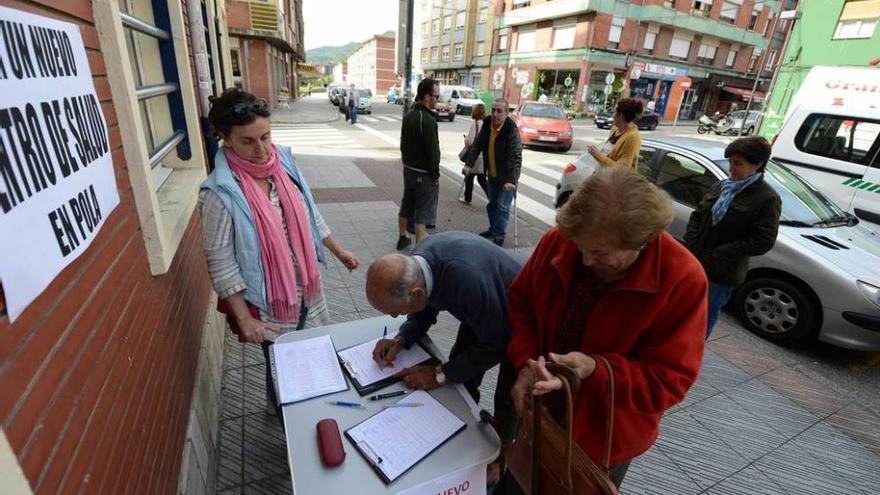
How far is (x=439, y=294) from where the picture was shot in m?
1.75

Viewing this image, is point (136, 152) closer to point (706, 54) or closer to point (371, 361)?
point (371, 361)

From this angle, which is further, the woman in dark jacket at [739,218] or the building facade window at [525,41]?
the building facade window at [525,41]

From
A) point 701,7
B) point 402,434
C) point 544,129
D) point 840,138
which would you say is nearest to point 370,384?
point 402,434

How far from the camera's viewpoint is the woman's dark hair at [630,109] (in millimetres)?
4410

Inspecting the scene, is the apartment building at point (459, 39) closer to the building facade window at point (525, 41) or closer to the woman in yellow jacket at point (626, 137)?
the building facade window at point (525, 41)

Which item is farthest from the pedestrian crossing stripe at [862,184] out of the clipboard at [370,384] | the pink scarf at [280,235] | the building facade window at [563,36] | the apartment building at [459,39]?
the apartment building at [459,39]

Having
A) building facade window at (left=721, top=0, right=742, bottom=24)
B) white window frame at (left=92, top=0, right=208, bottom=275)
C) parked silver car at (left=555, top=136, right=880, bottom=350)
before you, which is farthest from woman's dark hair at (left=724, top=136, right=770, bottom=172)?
building facade window at (left=721, top=0, right=742, bottom=24)

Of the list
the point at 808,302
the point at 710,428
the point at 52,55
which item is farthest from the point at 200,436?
the point at 808,302

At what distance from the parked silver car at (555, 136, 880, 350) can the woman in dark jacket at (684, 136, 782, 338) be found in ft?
3.71

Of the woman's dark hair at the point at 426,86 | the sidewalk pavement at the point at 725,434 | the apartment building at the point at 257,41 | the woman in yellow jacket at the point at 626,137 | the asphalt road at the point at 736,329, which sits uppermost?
the apartment building at the point at 257,41

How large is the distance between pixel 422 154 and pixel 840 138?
5.53 m

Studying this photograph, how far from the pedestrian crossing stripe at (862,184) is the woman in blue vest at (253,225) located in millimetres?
6668

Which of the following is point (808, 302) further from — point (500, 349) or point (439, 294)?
point (439, 294)

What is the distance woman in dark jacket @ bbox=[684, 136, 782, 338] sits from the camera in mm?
2736
